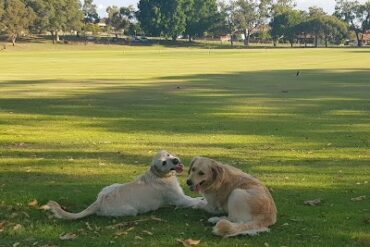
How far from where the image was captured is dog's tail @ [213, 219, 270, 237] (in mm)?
7547

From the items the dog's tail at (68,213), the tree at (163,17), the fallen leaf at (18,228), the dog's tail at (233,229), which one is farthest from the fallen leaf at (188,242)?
the tree at (163,17)

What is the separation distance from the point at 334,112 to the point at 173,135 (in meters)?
8.52

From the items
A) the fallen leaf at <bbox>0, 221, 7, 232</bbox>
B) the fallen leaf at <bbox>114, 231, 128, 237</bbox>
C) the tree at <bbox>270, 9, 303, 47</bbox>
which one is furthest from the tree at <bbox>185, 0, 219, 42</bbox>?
the fallen leaf at <bbox>114, 231, 128, 237</bbox>

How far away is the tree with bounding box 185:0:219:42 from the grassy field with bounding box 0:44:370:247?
15214 cm

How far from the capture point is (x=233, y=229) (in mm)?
7547

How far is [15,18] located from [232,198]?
464 ft

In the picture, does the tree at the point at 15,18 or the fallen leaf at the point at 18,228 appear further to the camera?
the tree at the point at 15,18

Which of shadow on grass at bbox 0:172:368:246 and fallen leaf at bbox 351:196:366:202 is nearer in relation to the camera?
shadow on grass at bbox 0:172:368:246

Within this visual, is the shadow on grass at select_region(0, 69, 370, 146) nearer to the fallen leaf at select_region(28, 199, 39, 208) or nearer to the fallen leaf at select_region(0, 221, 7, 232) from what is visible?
the fallen leaf at select_region(28, 199, 39, 208)

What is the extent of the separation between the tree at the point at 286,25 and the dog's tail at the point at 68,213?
6973 inches

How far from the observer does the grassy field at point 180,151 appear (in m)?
8.06

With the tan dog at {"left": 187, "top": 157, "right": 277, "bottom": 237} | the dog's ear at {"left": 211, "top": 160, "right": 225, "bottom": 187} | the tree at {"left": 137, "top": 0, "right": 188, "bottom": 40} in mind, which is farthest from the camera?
the tree at {"left": 137, "top": 0, "right": 188, "bottom": 40}

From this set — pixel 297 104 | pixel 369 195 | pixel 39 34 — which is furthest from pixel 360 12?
pixel 369 195

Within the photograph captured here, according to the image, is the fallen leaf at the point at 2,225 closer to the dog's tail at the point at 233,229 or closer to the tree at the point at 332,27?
the dog's tail at the point at 233,229
